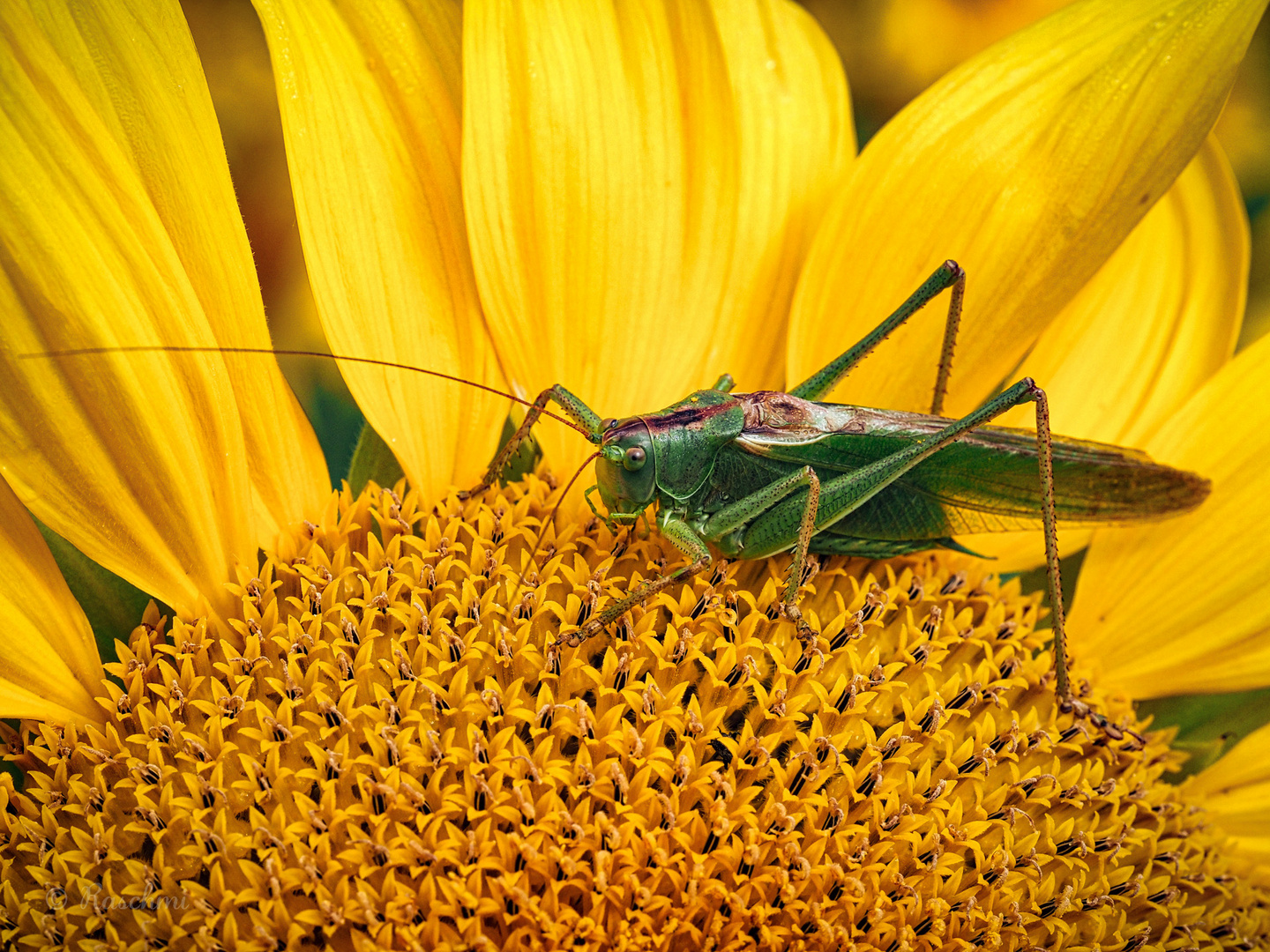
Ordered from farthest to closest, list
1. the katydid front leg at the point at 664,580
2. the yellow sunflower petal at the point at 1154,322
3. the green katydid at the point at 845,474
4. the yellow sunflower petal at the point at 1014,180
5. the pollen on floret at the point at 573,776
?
the yellow sunflower petal at the point at 1154,322, the yellow sunflower petal at the point at 1014,180, the green katydid at the point at 845,474, the katydid front leg at the point at 664,580, the pollen on floret at the point at 573,776

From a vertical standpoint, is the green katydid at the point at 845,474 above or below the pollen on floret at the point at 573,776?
above

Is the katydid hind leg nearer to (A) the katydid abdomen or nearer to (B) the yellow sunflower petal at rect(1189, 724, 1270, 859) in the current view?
(A) the katydid abdomen

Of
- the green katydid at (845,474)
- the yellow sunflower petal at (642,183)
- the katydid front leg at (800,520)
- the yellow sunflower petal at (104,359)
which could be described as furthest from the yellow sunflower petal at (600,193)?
the yellow sunflower petal at (104,359)

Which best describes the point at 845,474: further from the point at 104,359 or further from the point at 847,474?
the point at 104,359

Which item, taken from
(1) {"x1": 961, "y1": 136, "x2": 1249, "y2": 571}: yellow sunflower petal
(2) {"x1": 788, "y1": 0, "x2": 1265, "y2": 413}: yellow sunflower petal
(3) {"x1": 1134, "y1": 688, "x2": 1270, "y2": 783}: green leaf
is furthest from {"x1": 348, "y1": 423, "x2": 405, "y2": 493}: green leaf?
(3) {"x1": 1134, "y1": 688, "x2": 1270, "y2": 783}: green leaf

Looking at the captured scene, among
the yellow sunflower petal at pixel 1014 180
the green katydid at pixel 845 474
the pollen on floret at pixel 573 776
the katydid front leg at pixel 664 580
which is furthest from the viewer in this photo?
the yellow sunflower petal at pixel 1014 180

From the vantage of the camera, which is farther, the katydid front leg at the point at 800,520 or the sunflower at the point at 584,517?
the katydid front leg at the point at 800,520

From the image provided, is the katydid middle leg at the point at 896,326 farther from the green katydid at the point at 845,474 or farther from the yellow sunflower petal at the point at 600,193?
the yellow sunflower petal at the point at 600,193
